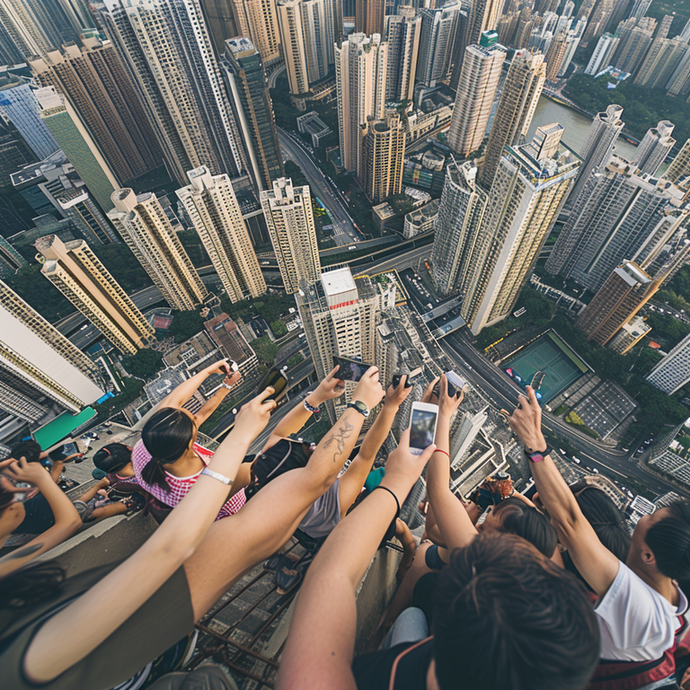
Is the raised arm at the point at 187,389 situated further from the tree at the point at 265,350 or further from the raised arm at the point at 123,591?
the tree at the point at 265,350

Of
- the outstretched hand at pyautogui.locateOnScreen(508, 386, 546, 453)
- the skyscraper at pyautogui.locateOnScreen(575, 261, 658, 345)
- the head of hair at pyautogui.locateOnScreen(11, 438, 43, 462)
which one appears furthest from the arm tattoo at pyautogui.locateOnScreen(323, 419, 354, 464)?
the skyscraper at pyautogui.locateOnScreen(575, 261, 658, 345)

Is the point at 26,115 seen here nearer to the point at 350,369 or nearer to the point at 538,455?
the point at 350,369

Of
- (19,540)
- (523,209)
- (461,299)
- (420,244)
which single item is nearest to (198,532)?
(19,540)

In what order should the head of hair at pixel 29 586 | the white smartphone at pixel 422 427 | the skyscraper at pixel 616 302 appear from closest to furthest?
the head of hair at pixel 29 586 → the white smartphone at pixel 422 427 → the skyscraper at pixel 616 302

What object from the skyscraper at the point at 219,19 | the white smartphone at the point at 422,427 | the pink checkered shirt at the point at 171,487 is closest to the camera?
the white smartphone at the point at 422,427

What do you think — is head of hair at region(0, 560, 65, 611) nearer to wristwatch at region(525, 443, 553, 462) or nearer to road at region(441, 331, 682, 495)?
wristwatch at region(525, 443, 553, 462)

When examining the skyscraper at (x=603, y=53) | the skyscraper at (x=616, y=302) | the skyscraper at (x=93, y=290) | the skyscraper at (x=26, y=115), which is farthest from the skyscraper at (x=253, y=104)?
the skyscraper at (x=603, y=53)
